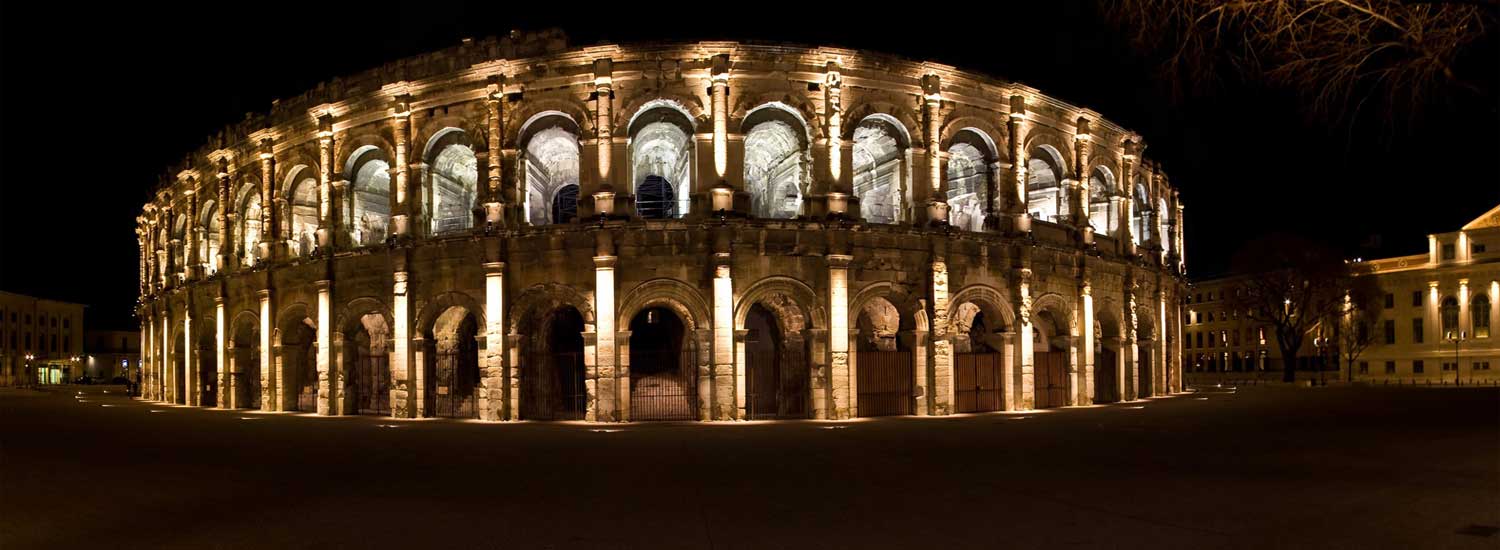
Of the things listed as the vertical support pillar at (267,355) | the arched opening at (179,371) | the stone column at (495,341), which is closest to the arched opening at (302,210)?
the vertical support pillar at (267,355)

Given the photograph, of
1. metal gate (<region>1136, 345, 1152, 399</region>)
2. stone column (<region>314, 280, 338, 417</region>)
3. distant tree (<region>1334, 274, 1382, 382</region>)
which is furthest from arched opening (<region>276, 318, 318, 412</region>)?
distant tree (<region>1334, 274, 1382, 382</region>)

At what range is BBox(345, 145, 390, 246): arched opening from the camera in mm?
25906

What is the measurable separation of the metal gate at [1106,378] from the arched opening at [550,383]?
1538cm

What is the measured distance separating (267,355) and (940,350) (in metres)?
18.9

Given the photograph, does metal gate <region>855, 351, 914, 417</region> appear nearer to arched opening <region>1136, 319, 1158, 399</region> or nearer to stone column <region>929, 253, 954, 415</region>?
stone column <region>929, 253, 954, 415</region>

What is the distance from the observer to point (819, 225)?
2145 centimetres

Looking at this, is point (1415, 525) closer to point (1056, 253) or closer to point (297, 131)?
point (1056, 253)

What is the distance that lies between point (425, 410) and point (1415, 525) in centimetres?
2091

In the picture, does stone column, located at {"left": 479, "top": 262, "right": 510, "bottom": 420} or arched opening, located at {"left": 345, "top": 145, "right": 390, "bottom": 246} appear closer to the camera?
stone column, located at {"left": 479, "top": 262, "right": 510, "bottom": 420}

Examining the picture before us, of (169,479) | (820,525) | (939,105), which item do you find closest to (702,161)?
(939,105)

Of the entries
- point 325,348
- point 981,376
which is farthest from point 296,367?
point 981,376

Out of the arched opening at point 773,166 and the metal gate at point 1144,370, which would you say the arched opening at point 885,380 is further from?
the metal gate at point 1144,370

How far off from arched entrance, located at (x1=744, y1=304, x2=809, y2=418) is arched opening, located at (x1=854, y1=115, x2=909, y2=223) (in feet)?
13.2

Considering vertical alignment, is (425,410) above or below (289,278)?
below
